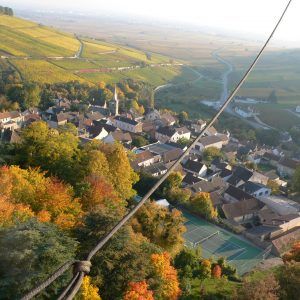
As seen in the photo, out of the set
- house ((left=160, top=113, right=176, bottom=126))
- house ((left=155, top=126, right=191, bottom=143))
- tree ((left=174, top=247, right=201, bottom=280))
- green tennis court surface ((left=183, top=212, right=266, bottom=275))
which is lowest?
house ((left=160, top=113, right=176, bottom=126))

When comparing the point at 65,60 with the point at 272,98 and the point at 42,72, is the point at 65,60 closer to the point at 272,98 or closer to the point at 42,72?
the point at 42,72

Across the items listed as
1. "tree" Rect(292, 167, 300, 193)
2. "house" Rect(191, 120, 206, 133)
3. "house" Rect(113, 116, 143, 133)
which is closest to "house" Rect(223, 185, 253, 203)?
"tree" Rect(292, 167, 300, 193)

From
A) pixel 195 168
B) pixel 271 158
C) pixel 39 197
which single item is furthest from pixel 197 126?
pixel 39 197

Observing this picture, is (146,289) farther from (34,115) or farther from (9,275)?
(34,115)

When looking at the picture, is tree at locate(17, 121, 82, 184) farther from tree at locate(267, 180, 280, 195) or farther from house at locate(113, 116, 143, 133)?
house at locate(113, 116, 143, 133)

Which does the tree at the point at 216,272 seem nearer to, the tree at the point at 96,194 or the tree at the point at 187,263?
the tree at the point at 187,263
